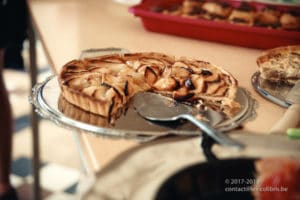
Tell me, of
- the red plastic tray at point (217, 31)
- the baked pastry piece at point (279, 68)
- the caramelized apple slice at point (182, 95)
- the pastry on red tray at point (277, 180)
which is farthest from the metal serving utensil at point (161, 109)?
the red plastic tray at point (217, 31)

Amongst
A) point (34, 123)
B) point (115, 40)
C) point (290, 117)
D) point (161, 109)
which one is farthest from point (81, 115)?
point (34, 123)

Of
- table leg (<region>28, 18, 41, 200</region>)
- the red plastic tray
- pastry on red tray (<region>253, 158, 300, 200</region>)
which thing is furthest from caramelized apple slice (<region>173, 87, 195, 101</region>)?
table leg (<region>28, 18, 41, 200</region>)

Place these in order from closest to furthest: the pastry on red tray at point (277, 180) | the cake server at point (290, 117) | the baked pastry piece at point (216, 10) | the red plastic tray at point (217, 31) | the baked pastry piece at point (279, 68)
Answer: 1. the pastry on red tray at point (277, 180)
2. the cake server at point (290, 117)
3. the baked pastry piece at point (279, 68)
4. the red plastic tray at point (217, 31)
5. the baked pastry piece at point (216, 10)

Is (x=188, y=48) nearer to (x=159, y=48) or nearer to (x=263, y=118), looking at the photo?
(x=159, y=48)

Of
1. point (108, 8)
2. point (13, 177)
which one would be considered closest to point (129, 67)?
point (108, 8)

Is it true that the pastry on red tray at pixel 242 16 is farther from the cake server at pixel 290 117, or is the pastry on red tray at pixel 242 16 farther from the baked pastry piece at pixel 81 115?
the baked pastry piece at pixel 81 115
